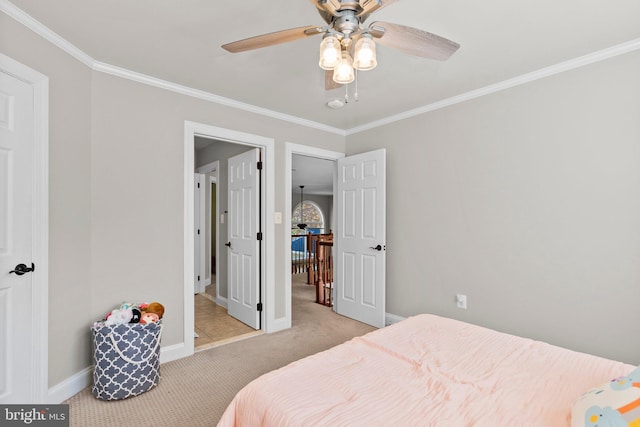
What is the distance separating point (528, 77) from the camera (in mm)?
2539

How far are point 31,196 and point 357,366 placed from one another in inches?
83.8

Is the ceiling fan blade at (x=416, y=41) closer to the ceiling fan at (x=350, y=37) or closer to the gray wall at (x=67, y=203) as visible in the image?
the ceiling fan at (x=350, y=37)

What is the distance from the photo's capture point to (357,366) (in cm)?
140

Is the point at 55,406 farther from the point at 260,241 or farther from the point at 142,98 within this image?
the point at 142,98

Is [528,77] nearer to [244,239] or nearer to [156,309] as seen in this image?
[244,239]

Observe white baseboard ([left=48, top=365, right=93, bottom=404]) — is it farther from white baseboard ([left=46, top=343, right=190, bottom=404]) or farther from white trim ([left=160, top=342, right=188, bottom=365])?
white trim ([left=160, top=342, right=188, bottom=365])

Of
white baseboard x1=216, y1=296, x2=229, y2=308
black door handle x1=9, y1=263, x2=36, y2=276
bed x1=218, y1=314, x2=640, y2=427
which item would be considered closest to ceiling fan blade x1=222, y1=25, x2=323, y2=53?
bed x1=218, y1=314, x2=640, y2=427

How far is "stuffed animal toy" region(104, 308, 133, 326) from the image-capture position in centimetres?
220

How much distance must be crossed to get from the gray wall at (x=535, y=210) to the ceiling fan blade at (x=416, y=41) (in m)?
1.54

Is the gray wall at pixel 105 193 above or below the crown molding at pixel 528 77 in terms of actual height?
below

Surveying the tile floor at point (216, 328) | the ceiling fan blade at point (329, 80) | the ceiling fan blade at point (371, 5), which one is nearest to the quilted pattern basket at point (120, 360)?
the tile floor at point (216, 328)

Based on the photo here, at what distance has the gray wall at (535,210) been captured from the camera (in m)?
2.16

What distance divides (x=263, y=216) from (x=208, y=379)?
163 cm

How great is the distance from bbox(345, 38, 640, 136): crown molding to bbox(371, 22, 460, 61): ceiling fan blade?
151cm
